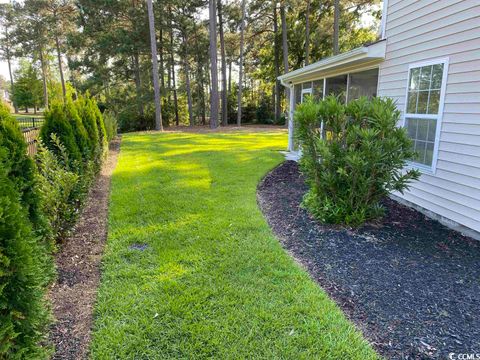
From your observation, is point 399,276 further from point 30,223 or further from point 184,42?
point 184,42

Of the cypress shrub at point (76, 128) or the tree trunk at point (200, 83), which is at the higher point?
the tree trunk at point (200, 83)

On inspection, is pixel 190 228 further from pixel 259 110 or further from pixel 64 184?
pixel 259 110

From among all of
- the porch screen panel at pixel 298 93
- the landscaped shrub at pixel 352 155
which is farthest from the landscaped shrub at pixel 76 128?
the porch screen panel at pixel 298 93

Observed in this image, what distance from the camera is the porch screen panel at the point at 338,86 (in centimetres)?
704

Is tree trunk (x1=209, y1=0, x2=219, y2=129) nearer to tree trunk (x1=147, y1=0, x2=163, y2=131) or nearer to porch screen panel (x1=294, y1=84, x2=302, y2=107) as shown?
tree trunk (x1=147, y1=0, x2=163, y2=131)

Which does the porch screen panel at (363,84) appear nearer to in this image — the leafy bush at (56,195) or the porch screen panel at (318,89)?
the porch screen panel at (318,89)

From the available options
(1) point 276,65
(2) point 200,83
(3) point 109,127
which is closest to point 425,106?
(3) point 109,127

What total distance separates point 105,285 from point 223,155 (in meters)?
7.19

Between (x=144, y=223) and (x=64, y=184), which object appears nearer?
(x=64, y=184)

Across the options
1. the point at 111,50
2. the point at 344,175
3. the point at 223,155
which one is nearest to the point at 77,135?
the point at 344,175

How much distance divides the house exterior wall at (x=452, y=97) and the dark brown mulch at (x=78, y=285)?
14.0ft

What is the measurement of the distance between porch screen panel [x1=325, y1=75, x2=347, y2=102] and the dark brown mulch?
17.8ft

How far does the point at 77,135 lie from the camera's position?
206 inches

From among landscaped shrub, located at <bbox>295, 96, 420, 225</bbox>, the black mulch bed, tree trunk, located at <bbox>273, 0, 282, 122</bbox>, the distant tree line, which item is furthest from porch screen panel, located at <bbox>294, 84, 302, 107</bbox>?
tree trunk, located at <bbox>273, 0, 282, 122</bbox>
